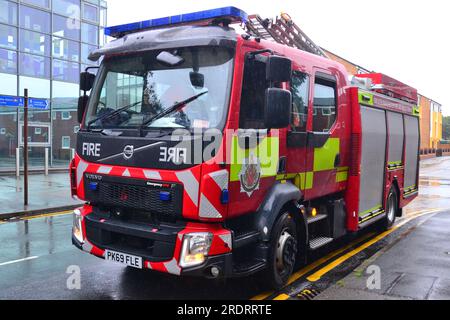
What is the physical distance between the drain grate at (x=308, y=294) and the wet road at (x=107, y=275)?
0.08m

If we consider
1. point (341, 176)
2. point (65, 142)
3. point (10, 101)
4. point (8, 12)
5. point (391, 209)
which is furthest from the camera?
point (65, 142)

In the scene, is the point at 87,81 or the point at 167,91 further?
the point at 87,81

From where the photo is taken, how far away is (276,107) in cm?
437

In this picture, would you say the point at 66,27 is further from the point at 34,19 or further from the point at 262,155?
the point at 262,155

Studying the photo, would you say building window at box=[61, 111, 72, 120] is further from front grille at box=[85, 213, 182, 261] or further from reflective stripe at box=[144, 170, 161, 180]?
reflective stripe at box=[144, 170, 161, 180]

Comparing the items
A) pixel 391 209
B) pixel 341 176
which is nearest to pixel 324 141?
pixel 341 176

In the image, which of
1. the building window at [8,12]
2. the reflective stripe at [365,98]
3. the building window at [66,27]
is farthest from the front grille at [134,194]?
the building window at [66,27]

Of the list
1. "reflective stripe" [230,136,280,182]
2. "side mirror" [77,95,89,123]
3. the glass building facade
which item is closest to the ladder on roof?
"reflective stripe" [230,136,280,182]

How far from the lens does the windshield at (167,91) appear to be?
14.1ft

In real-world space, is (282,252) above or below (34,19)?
below

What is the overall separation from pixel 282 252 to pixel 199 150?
5.52ft

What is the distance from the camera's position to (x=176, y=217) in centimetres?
431

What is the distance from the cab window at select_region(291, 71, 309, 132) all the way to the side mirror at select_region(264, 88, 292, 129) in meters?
0.79
